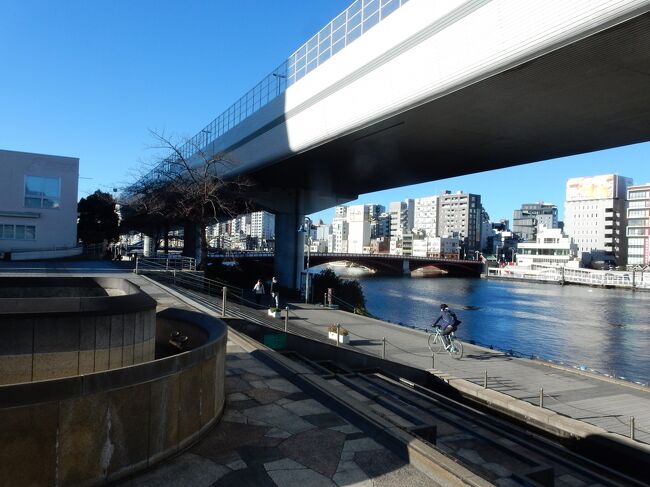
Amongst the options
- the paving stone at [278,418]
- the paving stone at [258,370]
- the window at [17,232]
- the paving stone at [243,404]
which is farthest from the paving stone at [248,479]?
the window at [17,232]

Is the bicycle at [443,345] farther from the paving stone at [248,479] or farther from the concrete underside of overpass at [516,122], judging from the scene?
the paving stone at [248,479]

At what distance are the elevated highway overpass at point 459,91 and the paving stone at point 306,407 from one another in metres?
11.4

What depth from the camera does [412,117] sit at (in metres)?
21.9

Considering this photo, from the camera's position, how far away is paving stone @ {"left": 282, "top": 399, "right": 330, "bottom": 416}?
657cm

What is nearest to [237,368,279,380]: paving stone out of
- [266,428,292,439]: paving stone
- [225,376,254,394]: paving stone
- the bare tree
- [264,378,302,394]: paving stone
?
[264,378,302,394]: paving stone

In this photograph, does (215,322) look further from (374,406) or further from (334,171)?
(334,171)

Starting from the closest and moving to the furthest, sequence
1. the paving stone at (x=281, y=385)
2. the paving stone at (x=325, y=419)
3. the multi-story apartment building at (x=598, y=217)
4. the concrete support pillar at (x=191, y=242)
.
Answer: the paving stone at (x=325, y=419) < the paving stone at (x=281, y=385) < the concrete support pillar at (x=191, y=242) < the multi-story apartment building at (x=598, y=217)

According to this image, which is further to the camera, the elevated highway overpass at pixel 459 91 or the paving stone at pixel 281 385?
the elevated highway overpass at pixel 459 91

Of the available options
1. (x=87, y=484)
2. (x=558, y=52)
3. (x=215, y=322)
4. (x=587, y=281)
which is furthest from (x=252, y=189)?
(x=587, y=281)

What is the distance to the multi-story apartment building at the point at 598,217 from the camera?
130 metres

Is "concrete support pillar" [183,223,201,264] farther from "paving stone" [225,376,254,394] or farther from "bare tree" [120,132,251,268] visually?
"paving stone" [225,376,254,394]

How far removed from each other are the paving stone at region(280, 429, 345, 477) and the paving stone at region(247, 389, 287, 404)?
1.31m

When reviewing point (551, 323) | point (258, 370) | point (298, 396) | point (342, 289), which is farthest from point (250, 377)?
point (551, 323)

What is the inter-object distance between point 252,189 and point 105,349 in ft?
136
